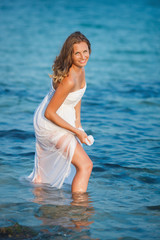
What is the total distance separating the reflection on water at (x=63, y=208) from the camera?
3.99 metres

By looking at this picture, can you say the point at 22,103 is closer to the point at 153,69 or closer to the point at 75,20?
the point at 153,69

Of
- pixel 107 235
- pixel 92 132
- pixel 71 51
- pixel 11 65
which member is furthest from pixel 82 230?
pixel 11 65

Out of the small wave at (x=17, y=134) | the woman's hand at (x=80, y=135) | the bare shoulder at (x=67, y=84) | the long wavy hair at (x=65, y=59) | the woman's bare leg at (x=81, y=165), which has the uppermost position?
the long wavy hair at (x=65, y=59)

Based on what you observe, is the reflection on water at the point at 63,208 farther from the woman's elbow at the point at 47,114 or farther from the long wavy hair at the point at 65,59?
the long wavy hair at the point at 65,59

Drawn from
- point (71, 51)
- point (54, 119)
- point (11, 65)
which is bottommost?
point (11, 65)

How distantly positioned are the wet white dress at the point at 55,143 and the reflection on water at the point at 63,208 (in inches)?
6.4

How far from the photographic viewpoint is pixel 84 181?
457 centimetres

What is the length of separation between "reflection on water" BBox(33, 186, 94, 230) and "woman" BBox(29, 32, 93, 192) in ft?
0.51

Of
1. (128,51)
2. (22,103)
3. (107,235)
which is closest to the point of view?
(107,235)

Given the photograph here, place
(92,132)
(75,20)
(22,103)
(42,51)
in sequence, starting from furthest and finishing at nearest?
(75,20), (42,51), (22,103), (92,132)

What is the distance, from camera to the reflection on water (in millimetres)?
3993

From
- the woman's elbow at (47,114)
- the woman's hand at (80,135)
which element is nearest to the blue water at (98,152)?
the woman's hand at (80,135)

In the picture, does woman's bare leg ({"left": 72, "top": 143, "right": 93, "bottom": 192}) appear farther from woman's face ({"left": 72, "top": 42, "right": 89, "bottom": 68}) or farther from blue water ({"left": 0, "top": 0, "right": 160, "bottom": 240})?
woman's face ({"left": 72, "top": 42, "right": 89, "bottom": 68})

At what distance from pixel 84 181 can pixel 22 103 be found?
680 centimetres
